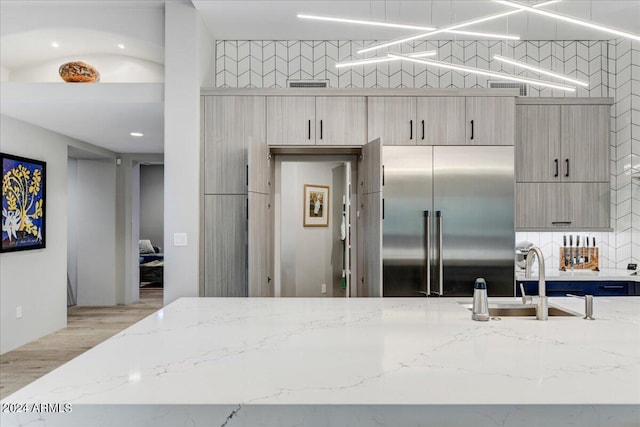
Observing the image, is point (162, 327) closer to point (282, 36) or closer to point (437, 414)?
point (437, 414)

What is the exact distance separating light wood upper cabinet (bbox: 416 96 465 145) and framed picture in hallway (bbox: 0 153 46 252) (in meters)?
3.97

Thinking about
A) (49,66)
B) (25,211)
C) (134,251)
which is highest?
(49,66)

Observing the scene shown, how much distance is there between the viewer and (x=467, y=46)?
13.6 ft

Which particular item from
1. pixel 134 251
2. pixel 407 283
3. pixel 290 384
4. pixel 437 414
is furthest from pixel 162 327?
pixel 134 251

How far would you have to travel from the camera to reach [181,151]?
348cm

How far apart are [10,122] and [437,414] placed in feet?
16.0

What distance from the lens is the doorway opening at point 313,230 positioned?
12.9 ft

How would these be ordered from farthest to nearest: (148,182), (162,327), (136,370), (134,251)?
(148,182) → (134,251) → (162,327) → (136,370)

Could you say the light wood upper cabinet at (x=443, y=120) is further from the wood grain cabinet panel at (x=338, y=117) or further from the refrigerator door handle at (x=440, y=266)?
the refrigerator door handle at (x=440, y=266)

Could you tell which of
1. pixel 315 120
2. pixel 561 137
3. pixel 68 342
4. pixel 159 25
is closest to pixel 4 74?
pixel 159 25

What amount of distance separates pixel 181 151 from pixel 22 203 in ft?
7.39

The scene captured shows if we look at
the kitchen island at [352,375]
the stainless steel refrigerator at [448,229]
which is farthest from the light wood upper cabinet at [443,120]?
the kitchen island at [352,375]

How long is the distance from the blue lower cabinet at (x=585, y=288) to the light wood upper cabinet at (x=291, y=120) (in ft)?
7.14

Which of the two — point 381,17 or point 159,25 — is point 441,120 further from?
point 159,25
